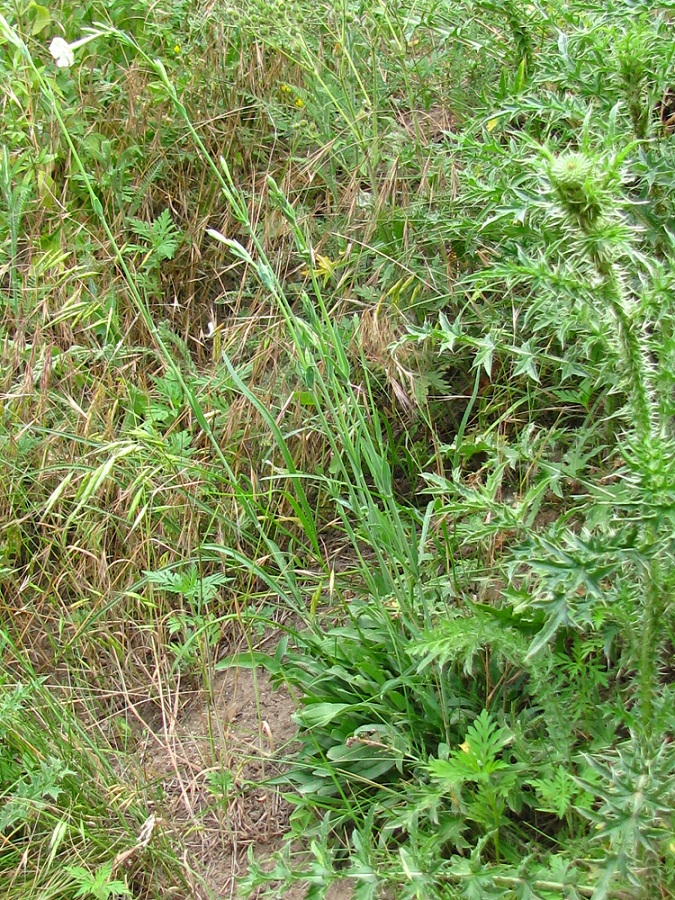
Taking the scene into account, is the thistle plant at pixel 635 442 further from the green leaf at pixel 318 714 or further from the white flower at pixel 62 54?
the white flower at pixel 62 54

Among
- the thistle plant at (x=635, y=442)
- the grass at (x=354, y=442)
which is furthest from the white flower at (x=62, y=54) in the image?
the thistle plant at (x=635, y=442)

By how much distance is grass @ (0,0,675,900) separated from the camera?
168 cm

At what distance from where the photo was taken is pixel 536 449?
2.32 m

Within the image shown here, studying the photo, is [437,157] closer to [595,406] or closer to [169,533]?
[595,406]

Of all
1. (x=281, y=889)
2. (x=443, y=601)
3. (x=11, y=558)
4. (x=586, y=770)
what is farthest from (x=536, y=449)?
(x=11, y=558)

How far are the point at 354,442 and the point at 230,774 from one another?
89cm

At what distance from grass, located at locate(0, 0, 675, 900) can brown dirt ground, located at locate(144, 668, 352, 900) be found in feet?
0.13

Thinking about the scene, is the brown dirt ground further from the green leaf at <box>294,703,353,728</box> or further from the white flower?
the white flower

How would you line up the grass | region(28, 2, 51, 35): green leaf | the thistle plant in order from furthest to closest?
region(28, 2, 51, 35): green leaf, the grass, the thistle plant

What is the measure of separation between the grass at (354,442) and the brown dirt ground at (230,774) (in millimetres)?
40

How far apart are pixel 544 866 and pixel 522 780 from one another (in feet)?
0.52

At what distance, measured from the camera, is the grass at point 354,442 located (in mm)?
1680

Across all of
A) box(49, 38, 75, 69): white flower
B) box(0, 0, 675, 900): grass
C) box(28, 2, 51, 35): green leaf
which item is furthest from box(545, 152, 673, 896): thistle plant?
box(28, 2, 51, 35): green leaf

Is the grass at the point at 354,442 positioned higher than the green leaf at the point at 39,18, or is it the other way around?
the green leaf at the point at 39,18
